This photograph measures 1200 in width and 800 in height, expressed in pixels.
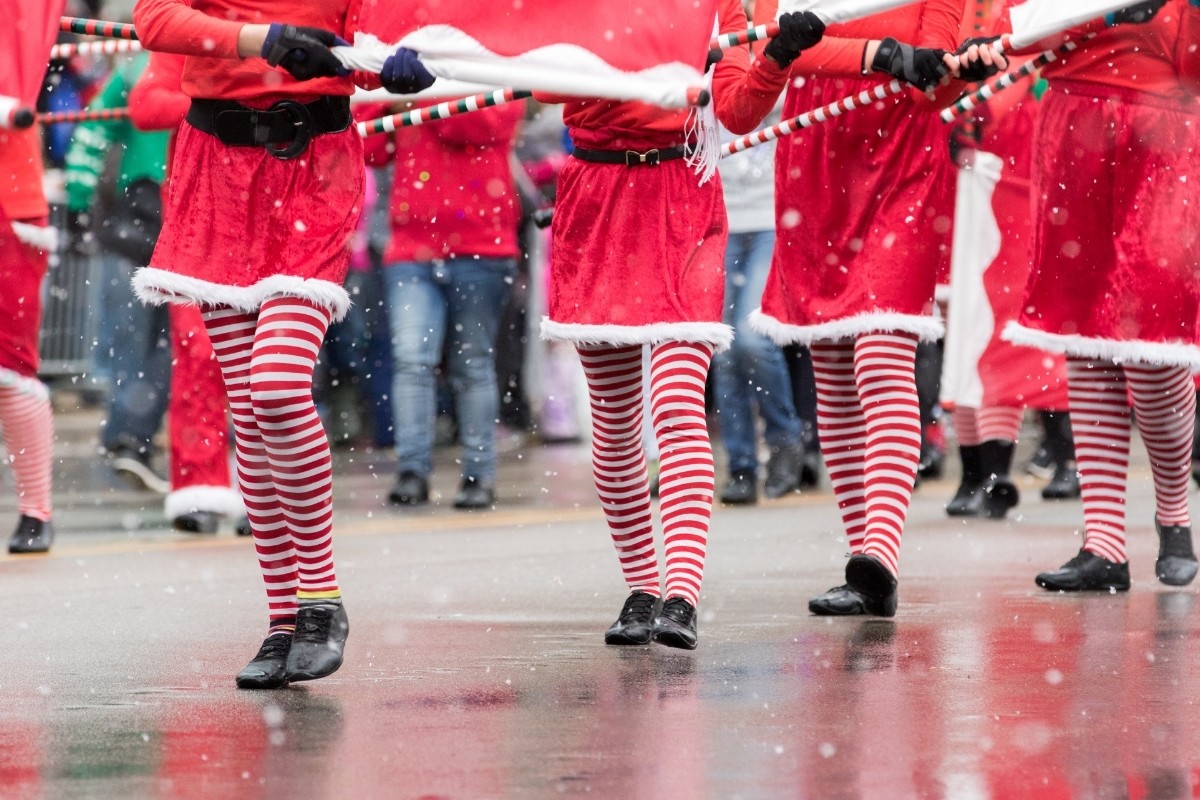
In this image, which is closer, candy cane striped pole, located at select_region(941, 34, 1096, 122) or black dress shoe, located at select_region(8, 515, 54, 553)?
candy cane striped pole, located at select_region(941, 34, 1096, 122)

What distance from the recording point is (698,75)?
573cm

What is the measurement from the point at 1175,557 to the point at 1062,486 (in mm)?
3701

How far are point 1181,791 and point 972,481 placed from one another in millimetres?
6186

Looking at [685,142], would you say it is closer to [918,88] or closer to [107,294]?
[918,88]

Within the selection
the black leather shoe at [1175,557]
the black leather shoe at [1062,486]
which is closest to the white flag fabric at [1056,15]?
the black leather shoe at [1175,557]

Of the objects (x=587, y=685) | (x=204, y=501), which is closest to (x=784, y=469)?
(x=204, y=501)

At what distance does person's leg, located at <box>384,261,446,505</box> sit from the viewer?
10500 mm

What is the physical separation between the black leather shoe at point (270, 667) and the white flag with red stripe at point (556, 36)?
4.54ft

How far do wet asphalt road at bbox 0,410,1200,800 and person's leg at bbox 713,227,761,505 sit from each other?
5.89ft

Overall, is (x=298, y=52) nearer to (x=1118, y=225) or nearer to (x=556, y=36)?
(x=556, y=36)

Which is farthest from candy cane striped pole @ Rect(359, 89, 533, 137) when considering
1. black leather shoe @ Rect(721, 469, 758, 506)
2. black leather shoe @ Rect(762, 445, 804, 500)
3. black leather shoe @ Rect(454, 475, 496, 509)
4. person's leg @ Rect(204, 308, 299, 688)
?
black leather shoe @ Rect(762, 445, 804, 500)

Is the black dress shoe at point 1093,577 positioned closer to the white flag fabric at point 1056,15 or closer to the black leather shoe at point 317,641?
the white flag fabric at point 1056,15

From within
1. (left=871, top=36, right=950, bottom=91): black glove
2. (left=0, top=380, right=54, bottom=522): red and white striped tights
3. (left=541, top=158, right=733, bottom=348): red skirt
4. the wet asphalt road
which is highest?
(left=871, top=36, right=950, bottom=91): black glove

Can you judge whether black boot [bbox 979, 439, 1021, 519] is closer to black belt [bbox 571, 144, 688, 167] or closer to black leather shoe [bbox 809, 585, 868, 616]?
black leather shoe [bbox 809, 585, 868, 616]
